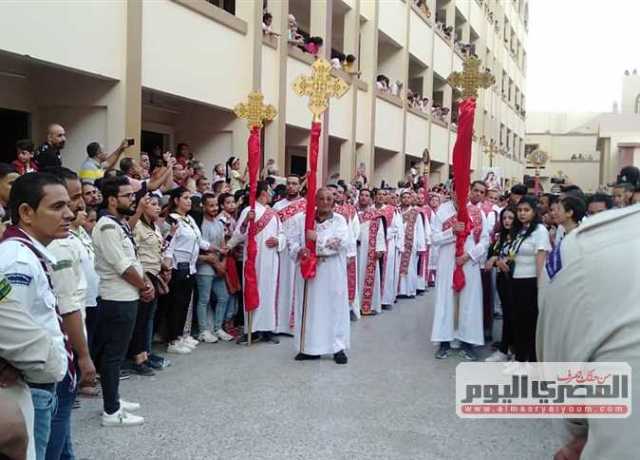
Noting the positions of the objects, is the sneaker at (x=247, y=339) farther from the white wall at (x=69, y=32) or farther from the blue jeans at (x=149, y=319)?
the white wall at (x=69, y=32)

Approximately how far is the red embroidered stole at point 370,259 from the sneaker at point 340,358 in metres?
3.36

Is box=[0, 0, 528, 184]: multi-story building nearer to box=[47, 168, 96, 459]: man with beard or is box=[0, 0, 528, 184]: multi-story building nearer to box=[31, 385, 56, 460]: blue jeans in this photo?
box=[47, 168, 96, 459]: man with beard

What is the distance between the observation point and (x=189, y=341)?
7695 mm

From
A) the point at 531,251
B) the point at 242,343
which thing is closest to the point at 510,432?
the point at 531,251

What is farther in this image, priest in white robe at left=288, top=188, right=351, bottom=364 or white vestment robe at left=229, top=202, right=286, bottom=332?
white vestment robe at left=229, top=202, right=286, bottom=332

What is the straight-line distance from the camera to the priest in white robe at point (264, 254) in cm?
826

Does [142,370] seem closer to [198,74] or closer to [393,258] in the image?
[393,258]

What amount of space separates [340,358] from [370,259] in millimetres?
3860

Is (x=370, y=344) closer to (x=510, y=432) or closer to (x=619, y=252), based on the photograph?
(x=510, y=432)

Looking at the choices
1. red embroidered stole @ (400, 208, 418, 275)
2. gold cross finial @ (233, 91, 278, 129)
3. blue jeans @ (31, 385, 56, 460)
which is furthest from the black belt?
red embroidered stole @ (400, 208, 418, 275)

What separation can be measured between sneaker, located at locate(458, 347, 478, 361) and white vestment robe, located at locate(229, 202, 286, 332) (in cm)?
224

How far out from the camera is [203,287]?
7.93m

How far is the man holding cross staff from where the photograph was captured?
7.34m

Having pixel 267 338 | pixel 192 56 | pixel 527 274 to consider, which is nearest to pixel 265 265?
pixel 267 338
